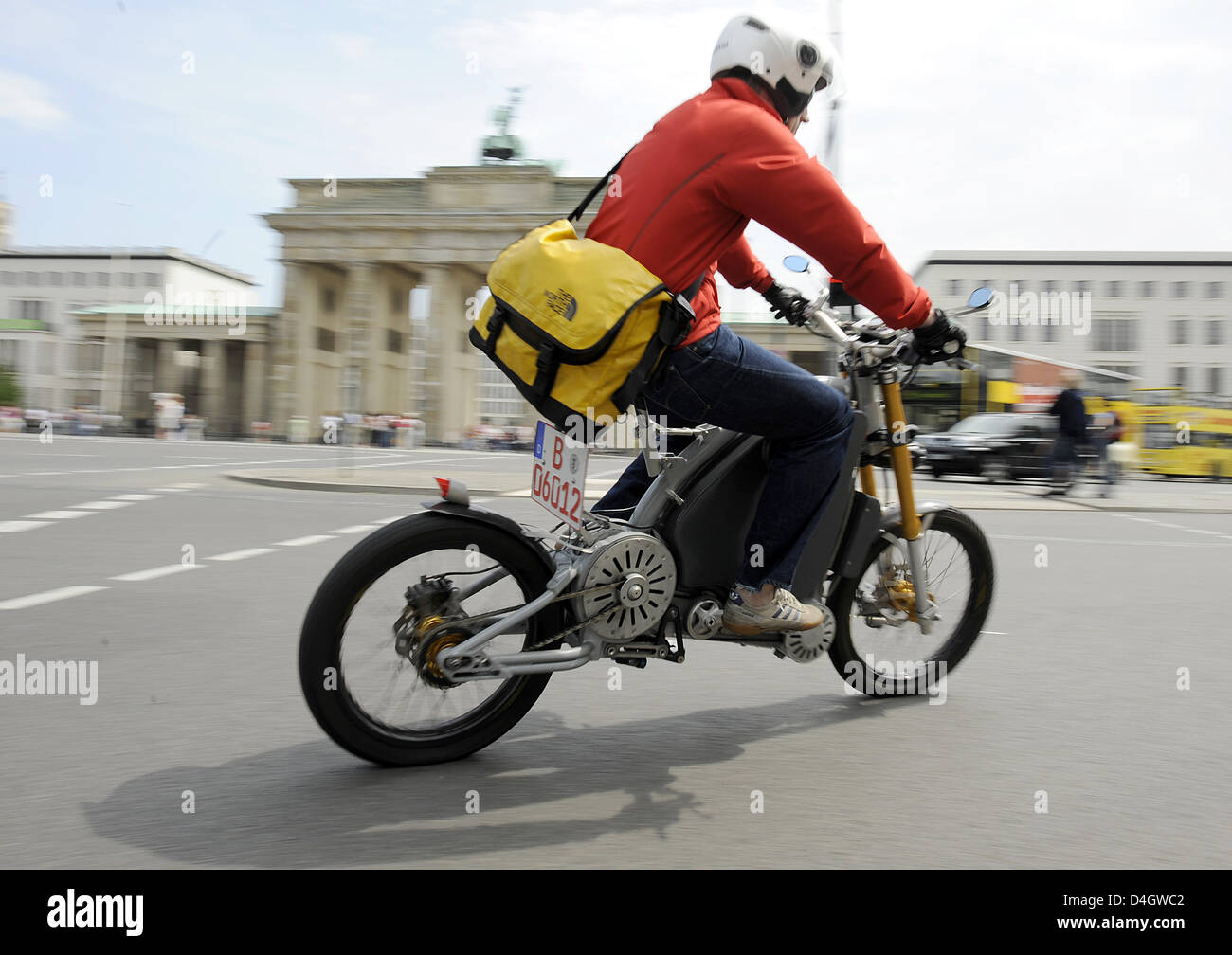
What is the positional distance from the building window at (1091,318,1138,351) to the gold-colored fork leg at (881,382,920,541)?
90390 millimetres

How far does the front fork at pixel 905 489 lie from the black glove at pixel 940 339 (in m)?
0.28

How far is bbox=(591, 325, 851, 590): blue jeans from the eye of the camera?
3.40m

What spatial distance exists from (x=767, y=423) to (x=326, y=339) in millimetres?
77284

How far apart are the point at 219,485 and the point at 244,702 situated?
11798mm

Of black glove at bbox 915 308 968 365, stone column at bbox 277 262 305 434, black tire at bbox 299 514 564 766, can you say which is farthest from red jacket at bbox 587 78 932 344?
stone column at bbox 277 262 305 434

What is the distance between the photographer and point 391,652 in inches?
130

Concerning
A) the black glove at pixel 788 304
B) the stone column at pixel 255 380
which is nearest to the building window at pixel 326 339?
the stone column at pixel 255 380

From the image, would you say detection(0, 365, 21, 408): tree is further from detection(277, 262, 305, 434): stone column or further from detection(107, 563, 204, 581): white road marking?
detection(107, 563, 204, 581): white road marking

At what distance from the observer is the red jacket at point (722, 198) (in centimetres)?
317

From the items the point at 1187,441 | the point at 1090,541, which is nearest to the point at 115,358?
the point at 1187,441

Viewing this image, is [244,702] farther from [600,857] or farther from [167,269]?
[167,269]

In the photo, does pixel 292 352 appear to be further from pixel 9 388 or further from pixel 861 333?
pixel 861 333

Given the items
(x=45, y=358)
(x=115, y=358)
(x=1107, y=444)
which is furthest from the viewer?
(x=45, y=358)

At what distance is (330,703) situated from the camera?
3.17 metres
